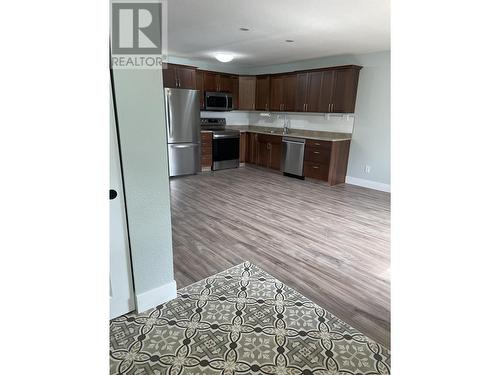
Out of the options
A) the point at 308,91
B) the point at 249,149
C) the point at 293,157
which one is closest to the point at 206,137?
the point at 249,149

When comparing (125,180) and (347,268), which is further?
(347,268)

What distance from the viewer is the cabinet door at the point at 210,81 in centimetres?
640

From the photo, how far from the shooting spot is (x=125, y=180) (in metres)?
1.73

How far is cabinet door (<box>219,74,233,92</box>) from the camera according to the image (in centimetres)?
666

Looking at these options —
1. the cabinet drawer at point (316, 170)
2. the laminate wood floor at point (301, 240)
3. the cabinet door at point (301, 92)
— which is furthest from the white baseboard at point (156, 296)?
the cabinet door at point (301, 92)

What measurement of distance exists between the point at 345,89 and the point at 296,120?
4.99 feet

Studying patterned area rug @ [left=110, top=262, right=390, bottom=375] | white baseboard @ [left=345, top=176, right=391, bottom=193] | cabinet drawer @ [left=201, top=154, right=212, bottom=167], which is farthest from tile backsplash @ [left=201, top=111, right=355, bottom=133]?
patterned area rug @ [left=110, top=262, right=390, bottom=375]

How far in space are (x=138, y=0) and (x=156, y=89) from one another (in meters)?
0.45
